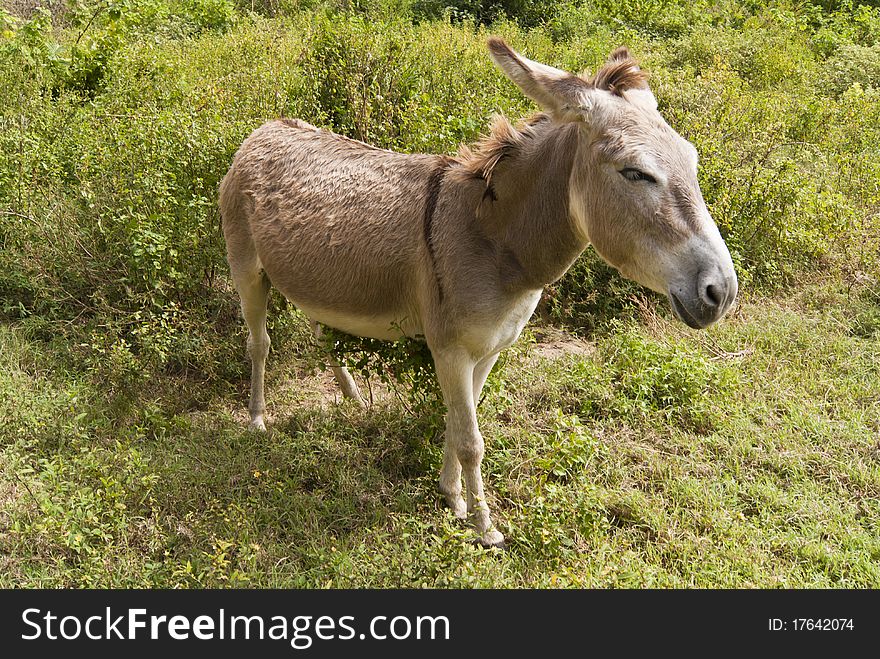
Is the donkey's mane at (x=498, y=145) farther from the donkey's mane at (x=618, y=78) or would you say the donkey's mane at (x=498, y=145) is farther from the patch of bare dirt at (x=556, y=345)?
the patch of bare dirt at (x=556, y=345)

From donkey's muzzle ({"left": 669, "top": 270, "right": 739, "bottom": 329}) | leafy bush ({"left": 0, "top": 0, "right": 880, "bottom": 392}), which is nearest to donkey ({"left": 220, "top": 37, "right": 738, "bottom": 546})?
donkey's muzzle ({"left": 669, "top": 270, "right": 739, "bottom": 329})

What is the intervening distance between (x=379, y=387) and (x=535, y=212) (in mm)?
2287

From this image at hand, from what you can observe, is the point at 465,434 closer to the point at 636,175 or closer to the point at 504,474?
the point at 504,474

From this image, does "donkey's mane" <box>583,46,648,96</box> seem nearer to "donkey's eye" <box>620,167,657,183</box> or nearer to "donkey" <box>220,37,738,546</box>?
"donkey" <box>220,37,738,546</box>

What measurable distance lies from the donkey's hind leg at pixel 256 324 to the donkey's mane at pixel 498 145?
65.0 inches

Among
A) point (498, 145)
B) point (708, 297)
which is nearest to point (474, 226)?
point (498, 145)

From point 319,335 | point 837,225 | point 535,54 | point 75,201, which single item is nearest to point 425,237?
point 319,335

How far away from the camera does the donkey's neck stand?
10.9ft

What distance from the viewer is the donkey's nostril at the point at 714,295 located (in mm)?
2703

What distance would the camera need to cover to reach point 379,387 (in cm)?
533
